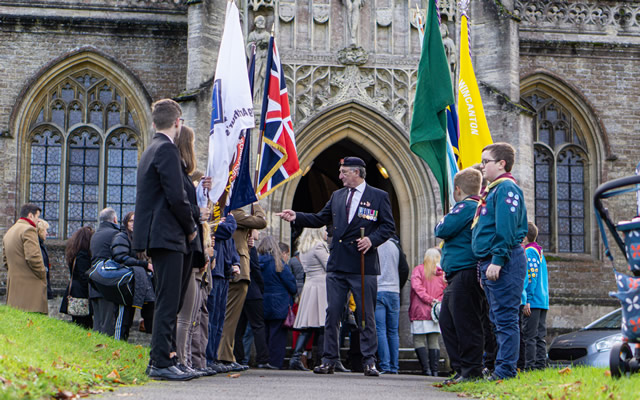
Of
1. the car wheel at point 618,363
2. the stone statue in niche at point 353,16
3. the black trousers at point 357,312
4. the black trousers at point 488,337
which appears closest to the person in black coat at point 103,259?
the black trousers at point 357,312

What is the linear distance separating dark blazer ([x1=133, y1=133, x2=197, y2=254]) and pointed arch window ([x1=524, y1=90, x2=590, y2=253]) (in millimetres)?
13814

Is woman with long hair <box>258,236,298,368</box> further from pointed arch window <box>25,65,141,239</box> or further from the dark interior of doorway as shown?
the dark interior of doorway

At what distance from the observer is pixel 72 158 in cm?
1855

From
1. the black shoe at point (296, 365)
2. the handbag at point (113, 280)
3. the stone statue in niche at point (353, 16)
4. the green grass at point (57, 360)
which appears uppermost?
the stone statue in niche at point (353, 16)

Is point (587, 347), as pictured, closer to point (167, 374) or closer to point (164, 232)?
point (167, 374)

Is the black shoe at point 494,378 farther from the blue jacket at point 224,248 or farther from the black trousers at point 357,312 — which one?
the blue jacket at point 224,248

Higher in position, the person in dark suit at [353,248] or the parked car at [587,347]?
the person in dark suit at [353,248]

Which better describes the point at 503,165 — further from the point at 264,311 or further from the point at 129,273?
the point at 264,311

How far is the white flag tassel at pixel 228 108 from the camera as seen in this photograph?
8812mm

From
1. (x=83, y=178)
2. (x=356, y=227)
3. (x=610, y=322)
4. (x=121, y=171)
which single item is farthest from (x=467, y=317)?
(x=83, y=178)

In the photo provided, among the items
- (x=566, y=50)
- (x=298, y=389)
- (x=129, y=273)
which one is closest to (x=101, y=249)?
(x=129, y=273)

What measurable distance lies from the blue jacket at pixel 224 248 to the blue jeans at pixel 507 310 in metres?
2.91

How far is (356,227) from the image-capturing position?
8969mm

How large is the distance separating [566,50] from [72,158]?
10.8 metres
